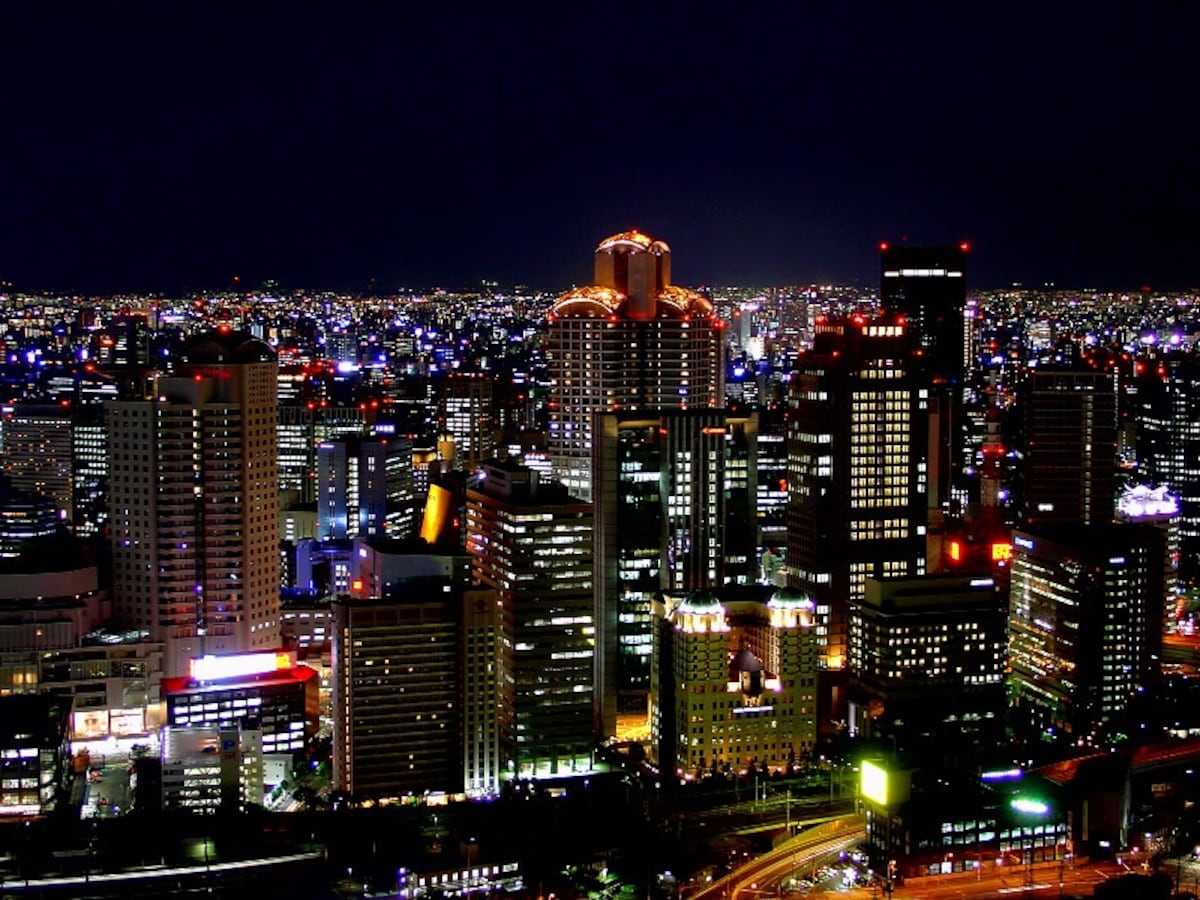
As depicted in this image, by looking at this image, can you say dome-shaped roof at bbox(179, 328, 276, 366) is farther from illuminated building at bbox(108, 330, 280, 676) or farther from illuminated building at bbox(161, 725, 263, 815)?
illuminated building at bbox(161, 725, 263, 815)

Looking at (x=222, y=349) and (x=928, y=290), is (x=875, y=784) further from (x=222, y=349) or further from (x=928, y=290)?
(x=928, y=290)

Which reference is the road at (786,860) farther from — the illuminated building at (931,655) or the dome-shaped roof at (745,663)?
the illuminated building at (931,655)

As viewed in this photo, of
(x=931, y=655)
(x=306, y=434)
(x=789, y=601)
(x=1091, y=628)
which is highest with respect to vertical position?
(x=306, y=434)

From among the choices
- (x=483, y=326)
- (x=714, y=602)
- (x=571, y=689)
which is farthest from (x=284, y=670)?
(x=483, y=326)

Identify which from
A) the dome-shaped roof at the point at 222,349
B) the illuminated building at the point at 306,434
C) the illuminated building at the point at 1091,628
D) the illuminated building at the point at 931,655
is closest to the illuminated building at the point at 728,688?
the illuminated building at the point at 931,655

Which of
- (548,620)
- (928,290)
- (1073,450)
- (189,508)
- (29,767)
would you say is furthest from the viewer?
(928,290)

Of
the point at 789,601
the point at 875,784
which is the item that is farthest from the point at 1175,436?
the point at 875,784
